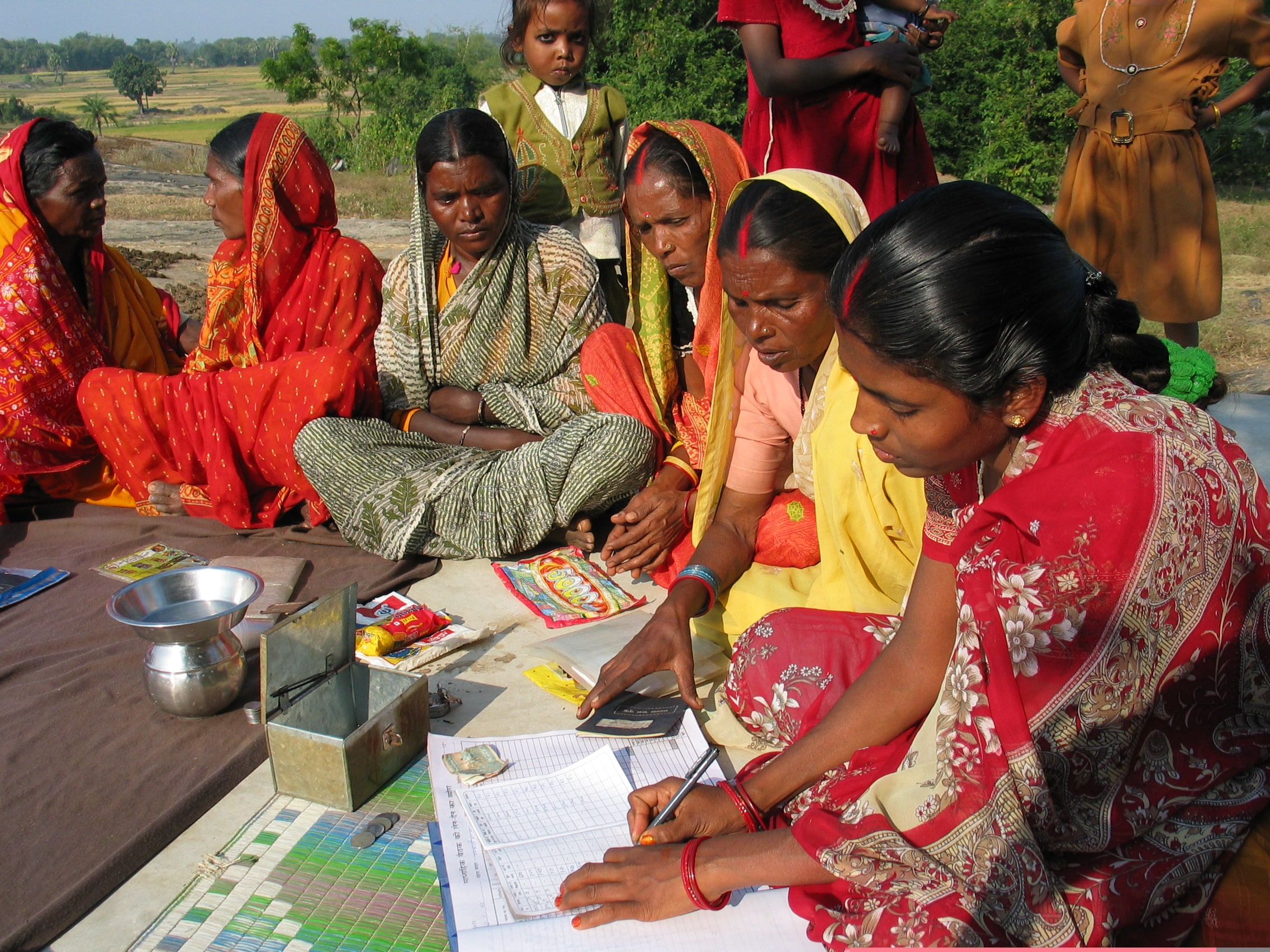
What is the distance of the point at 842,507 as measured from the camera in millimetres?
2209

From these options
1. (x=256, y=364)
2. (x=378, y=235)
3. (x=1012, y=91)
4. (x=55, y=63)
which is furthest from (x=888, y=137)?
(x=55, y=63)

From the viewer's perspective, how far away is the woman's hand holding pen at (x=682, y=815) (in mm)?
1615

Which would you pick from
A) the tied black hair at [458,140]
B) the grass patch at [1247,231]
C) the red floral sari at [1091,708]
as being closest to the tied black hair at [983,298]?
the red floral sari at [1091,708]

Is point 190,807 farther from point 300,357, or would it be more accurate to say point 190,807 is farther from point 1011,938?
point 300,357

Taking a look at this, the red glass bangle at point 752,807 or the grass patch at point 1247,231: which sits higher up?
the grass patch at point 1247,231

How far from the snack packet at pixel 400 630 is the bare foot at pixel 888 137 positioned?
2.13 m

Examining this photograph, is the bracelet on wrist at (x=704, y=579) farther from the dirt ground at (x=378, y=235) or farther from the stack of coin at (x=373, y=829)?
the dirt ground at (x=378, y=235)

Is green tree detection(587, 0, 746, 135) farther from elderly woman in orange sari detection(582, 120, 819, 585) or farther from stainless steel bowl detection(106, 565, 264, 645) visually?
stainless steel bowl detection(106, 565, 264, 645)

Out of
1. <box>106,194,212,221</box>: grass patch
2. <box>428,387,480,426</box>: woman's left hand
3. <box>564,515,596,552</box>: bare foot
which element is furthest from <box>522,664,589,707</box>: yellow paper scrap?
<box>106,194,212,221</box>: grass patch

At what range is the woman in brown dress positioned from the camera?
3934 mm

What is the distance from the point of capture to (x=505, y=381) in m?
3.65

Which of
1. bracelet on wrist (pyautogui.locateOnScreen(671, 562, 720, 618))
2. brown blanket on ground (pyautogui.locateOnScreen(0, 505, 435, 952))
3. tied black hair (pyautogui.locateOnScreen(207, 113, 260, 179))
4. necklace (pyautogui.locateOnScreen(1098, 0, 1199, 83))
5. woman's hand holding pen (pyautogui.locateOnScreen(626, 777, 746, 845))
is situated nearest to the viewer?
woman's hand holding pen (pyautogui.locateOnScreen(626, 777, 746, 845))

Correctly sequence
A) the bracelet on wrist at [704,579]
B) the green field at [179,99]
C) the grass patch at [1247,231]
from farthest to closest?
the green field at [179,99] → the grass patch at [1247,231] → the bracelet on wrist at [704,579]

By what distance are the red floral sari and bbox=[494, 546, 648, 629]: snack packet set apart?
1.52 m
